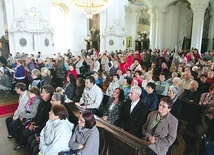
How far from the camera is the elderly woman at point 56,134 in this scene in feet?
8.56

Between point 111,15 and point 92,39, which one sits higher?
point 111,15

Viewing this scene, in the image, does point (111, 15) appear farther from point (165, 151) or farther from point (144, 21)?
point (165, 151)

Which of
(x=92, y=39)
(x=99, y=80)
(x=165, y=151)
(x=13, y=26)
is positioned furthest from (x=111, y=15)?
(x=165, y=151)

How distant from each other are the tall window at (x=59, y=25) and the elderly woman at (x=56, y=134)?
49.2 ft

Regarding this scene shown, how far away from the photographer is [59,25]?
1708 centimetres

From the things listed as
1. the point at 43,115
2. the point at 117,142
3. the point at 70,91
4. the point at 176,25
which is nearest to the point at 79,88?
the point at 70,91

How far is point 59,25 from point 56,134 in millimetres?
15758

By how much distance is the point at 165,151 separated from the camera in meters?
2.73

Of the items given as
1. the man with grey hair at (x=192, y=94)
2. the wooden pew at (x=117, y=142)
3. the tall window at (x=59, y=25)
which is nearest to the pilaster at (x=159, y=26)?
the tall window at (x=59, y=25)

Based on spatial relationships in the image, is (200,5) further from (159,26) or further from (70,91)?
(70,91)

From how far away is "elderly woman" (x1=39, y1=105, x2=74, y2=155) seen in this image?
261 cm

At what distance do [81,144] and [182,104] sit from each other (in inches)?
90.8

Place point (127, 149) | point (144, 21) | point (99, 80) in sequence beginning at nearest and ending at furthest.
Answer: point (127, 149), point (99, 80), point (144, 21)

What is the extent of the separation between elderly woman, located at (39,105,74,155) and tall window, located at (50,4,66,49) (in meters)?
15.0
